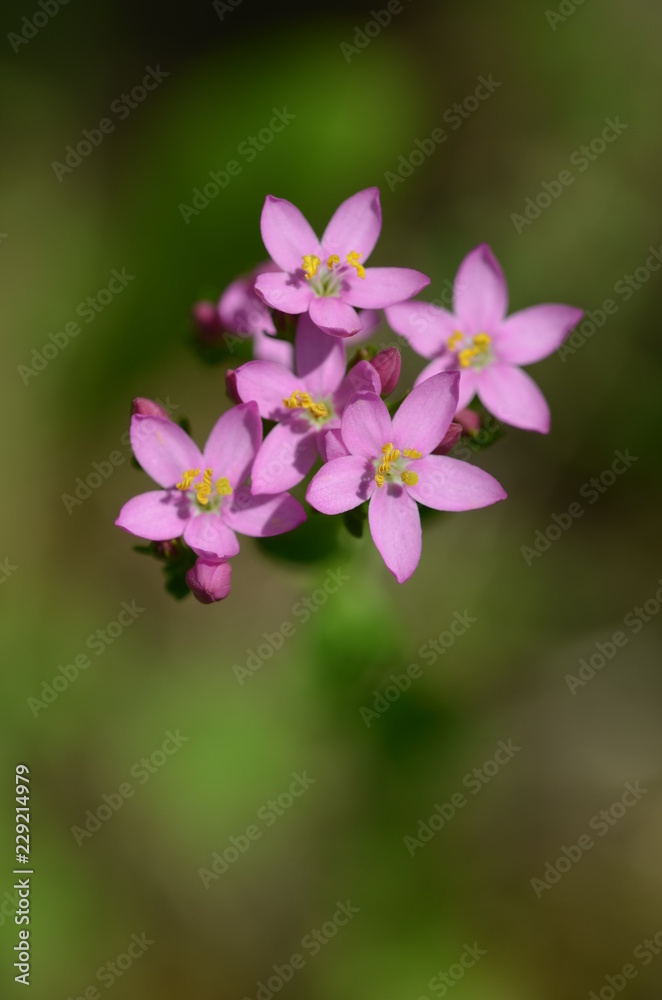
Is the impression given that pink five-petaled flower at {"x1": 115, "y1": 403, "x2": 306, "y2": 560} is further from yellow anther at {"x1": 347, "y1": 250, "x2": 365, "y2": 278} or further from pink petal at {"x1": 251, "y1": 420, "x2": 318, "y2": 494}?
yellow anther at {"x1": 347, "y1": 250, "x2": 365, "y2": 278}

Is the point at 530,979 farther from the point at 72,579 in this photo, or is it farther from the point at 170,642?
the point at 72,579

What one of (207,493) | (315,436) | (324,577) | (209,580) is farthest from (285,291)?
(324,577)

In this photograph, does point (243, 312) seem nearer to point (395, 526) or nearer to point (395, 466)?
point (395, 466)

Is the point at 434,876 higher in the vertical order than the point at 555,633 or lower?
lower

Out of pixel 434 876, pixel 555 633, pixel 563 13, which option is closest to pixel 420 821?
pixel 434 876

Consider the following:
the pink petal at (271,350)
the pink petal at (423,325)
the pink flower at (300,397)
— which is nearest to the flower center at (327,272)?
the pink flower at (300,397)

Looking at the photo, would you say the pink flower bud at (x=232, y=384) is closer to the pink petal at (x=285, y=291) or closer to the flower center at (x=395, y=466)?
the pink petal at (x=285, y=291)
